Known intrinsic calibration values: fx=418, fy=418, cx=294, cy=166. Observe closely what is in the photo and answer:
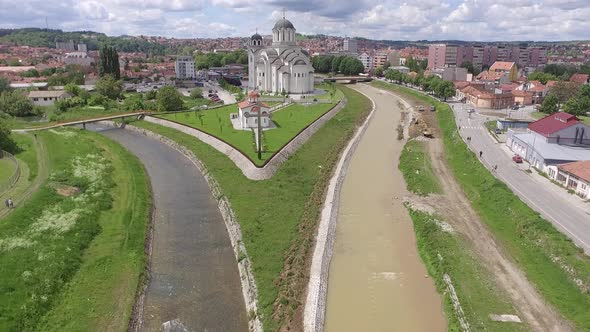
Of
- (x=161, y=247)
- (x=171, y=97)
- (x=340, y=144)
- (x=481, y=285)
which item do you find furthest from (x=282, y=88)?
(x=481, y=285)

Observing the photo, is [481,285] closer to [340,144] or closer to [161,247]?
[161,247]

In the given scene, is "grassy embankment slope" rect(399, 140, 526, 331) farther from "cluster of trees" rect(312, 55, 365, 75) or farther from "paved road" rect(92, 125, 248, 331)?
"cluster of trees" rect(312, 55, 365, 75)

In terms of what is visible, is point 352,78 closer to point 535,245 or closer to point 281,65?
point 281,65

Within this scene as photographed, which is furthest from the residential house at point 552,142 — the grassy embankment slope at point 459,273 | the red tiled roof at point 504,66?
the red tiled roof at point 504,66

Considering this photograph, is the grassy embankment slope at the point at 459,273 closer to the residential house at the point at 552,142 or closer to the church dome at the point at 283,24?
the residential house at the point at 552,142

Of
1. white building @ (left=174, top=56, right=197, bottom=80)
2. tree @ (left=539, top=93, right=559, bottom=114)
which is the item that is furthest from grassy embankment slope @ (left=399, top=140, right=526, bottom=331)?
white building @ (left=174, top=56, right=197, bottom=80)
